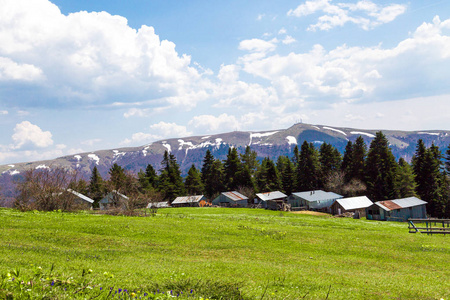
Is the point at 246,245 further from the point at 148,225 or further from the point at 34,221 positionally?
the point at 34,221

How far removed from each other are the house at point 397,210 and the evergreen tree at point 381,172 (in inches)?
294

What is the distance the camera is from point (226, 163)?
339 feet

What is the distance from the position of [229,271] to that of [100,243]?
1006cm

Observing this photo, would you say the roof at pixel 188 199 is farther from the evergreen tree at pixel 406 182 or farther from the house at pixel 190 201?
the evergreen tree at pixel 406 182

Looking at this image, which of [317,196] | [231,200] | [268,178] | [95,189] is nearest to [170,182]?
[95,189]

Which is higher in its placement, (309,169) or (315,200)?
(309,169)

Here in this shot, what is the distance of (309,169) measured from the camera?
95.4 metres

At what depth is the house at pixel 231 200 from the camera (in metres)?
91.4

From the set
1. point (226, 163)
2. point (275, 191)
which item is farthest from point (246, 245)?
point (226, 163)

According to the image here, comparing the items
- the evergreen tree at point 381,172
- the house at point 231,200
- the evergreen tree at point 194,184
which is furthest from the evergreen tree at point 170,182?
the evergreen tree at point 381,172

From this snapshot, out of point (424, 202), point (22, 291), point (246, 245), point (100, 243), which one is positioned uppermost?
point (22, 291)

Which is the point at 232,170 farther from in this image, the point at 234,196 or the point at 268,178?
the point at 234,196

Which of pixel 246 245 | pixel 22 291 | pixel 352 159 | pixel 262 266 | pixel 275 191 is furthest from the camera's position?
pixel 275 191

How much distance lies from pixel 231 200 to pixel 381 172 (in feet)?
138
